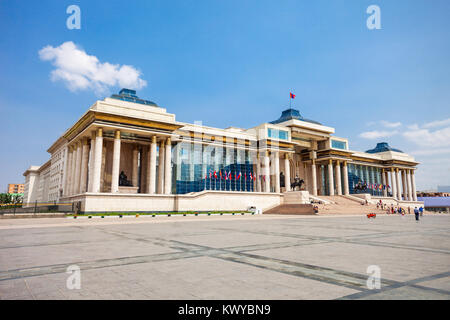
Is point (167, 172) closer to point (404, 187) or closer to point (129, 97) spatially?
point (129, 97)

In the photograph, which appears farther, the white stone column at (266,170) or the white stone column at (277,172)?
the white stone column at (277,172)

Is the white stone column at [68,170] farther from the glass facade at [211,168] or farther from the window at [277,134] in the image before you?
the window at [277,134]

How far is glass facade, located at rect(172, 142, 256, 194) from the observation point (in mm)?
56000

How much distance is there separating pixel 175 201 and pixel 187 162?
12597 millimetres

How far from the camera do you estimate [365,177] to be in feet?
288

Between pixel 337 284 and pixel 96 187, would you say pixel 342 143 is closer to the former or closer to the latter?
pixel 96 187

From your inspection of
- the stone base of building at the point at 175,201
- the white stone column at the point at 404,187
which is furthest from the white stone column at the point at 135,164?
the white stone column at the point at 404,187

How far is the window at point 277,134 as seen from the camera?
205 ft

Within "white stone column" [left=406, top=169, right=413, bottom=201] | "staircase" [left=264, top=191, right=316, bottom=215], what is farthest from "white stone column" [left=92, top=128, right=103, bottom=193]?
"white stone column" [left=406, top=169, right=413, bottom=201]

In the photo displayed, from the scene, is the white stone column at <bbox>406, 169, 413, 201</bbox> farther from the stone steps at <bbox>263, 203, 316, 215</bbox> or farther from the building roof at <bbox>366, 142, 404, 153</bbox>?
the stone steps at <bbox>263, 203, 316, 215</bbox>

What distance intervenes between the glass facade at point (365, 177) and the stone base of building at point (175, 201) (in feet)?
114

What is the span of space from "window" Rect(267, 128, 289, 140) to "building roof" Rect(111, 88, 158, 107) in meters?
24.9

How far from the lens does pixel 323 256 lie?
28.2 ft

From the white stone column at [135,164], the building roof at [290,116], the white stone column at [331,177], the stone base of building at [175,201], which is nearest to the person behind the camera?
the stone base of building at [175,201]
